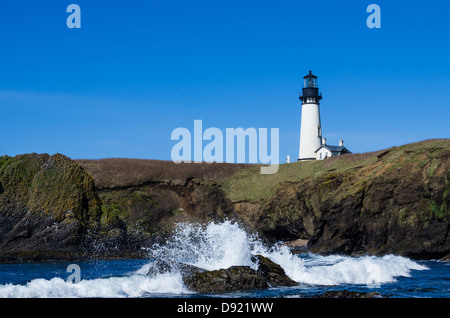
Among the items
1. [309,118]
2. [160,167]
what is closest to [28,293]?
[160,167]

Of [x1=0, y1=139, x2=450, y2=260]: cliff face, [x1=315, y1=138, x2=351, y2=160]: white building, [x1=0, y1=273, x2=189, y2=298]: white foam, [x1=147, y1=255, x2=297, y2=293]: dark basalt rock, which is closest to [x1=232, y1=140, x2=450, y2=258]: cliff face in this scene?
[x1=0, y1=139, x2=450, y2=260]: cliff face

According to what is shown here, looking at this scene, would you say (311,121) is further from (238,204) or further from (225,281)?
(225,281)

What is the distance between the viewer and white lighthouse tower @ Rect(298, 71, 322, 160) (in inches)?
2766

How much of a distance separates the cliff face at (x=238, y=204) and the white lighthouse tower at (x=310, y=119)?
549 inches

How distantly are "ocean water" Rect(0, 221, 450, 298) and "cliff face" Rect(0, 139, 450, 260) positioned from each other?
597 cm

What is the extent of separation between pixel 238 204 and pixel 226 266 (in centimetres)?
3070

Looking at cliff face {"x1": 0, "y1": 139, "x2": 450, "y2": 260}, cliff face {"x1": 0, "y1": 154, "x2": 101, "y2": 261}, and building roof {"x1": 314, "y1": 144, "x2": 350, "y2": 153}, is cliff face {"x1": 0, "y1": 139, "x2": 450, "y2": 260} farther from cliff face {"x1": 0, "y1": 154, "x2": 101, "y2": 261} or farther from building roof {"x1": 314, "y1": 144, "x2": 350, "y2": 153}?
building roof {"x1": 314, "y1": 144, "x2": 350, "y2": 153}

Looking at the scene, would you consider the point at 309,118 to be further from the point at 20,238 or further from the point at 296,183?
the point at 20,238

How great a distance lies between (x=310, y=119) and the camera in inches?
2788

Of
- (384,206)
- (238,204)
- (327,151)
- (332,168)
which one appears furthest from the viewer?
(327,151)

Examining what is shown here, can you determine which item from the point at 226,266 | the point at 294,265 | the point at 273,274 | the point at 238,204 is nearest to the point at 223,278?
the point at 273,274

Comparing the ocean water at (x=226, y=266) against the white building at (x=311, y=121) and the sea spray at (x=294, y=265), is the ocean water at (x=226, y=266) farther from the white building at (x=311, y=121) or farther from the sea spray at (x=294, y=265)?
the white building at (x=311, y=121)

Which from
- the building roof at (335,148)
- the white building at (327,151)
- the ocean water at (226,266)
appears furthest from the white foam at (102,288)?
the building roof at (335,148)
